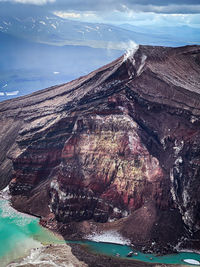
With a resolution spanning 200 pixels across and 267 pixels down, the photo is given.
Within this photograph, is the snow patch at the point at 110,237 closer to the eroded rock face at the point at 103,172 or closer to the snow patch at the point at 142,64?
the eroded rock face at the point at 103,172

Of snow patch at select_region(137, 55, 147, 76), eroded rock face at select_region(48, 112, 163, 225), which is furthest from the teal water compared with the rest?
snow patch at select_region(137, 55, 147, 76)

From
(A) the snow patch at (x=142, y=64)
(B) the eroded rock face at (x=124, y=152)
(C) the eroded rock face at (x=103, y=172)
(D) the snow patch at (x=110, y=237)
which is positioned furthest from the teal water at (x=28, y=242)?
(A) the snow patch at (x=142, y=64)

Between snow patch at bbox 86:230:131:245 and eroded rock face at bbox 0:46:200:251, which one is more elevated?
eroded rock face at bbox 0:46:200:251

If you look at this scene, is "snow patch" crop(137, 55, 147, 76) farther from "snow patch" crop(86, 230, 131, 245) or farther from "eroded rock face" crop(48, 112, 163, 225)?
"snow patch" crop(86, 230, 131, 245)

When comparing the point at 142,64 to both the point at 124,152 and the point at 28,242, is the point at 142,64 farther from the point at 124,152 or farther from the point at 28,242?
the point at 28,242

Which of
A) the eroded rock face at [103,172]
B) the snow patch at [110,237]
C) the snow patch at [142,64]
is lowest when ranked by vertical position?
the snow patch at [110,237]

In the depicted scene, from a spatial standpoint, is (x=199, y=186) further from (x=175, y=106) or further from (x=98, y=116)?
(x=98, y=116)
